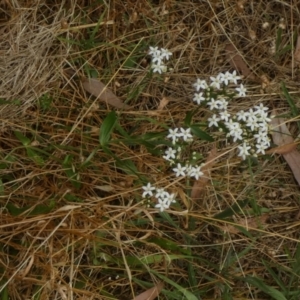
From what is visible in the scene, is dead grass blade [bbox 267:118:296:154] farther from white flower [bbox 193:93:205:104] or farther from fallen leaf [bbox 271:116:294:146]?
white flower [bbox 193:93:205:104]

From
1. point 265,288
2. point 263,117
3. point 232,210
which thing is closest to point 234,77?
point 263,117

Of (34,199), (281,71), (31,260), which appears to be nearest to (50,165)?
(34,199)

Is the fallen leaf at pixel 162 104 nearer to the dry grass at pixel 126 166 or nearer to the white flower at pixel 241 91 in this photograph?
the dry grass at pixel 126 166

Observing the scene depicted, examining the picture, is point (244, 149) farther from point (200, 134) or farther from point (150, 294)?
point (150, 294)

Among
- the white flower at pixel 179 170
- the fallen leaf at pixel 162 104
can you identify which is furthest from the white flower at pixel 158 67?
the white flower at pixel 179 170

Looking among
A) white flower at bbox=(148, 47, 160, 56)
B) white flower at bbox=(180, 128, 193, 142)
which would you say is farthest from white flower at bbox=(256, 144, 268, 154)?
white flower at bbox=(148, 47, 160, 56)

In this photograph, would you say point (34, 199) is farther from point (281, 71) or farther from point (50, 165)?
point (281, 71)
